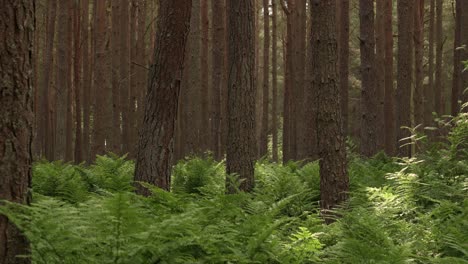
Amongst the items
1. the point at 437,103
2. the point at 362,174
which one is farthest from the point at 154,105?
the point at 437,103

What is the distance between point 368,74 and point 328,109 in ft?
22.4

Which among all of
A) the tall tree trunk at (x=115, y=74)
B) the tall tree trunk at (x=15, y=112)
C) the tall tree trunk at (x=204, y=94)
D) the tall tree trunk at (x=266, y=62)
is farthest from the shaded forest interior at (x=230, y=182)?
the tall tree trunk at (x=266, y=62)

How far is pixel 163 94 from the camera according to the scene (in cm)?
695

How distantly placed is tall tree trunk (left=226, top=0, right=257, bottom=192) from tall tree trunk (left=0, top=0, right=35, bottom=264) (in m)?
5.37

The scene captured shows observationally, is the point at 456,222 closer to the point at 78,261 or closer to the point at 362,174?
the point at 78,261

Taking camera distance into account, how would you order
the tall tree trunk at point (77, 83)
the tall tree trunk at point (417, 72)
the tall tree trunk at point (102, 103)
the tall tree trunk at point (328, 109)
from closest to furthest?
the tall tree trunk at point (328, 109), the tall tree trunk at point (102, 103), the tall tree trunk at point (417, 72), the tall tree trunk at point (77, 83)

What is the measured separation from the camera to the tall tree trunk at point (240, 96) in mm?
8820

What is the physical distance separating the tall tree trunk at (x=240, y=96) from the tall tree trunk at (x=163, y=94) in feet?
6.11

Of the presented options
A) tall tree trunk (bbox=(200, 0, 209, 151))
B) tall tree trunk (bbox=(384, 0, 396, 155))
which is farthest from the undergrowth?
tall tree trunk (bbox=(200, 0, 209, 151))

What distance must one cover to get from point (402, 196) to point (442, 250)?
6.06ft

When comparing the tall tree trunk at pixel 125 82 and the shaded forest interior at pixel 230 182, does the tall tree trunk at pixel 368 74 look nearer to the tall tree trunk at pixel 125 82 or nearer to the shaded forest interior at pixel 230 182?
the shaded forest interior at pixel 230 182

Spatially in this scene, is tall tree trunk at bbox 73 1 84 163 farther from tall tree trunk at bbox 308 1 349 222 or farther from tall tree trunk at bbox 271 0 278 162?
tall tree trunk at bbox 308 1 349 222

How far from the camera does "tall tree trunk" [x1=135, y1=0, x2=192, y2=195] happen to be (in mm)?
6965

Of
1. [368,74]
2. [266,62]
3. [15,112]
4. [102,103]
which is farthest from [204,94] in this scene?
[15,112]
